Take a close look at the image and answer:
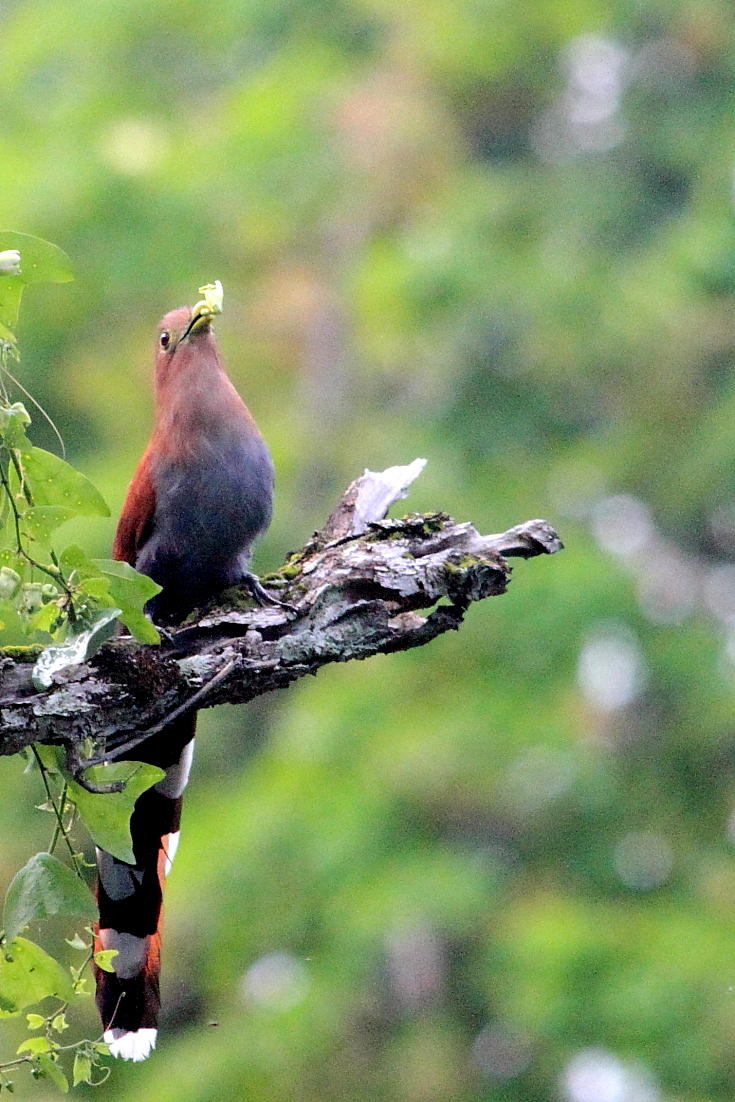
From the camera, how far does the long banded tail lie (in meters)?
3.46

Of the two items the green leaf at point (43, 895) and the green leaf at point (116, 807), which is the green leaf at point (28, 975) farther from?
the green leaf at point (116, 807)

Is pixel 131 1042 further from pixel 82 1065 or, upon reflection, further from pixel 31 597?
pixel 31 597

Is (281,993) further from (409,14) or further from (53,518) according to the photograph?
(409,14)

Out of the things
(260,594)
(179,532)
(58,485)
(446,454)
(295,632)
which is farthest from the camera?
(446,454)

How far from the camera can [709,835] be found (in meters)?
9.38

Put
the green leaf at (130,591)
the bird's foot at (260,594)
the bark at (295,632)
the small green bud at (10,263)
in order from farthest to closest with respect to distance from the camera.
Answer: the bird's foot at (260,594)
the bark at (295,632)
the green leaf at (130,591)
the small green bud at (10,263)

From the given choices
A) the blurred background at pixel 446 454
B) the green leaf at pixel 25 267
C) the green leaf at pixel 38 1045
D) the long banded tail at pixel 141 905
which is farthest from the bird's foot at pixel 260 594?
the blurred background at pixel 446 454

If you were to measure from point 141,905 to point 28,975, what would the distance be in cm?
108

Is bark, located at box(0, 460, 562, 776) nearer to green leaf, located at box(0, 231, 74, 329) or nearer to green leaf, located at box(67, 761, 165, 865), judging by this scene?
green leaf, located at box(67, 761, 165, 865)

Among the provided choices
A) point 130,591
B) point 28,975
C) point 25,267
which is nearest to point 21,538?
point 130,591

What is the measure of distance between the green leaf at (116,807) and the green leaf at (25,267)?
698mm

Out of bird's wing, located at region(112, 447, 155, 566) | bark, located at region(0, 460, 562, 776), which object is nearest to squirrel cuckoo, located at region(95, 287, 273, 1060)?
bird's wing, located at region(112, 447, 155, 566)

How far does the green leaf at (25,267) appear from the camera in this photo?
2.49 metres

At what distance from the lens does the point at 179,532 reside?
3.88m
